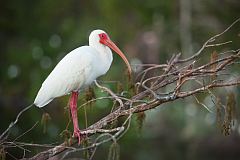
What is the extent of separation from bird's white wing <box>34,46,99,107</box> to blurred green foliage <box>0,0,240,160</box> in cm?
866

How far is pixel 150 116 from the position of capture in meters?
20.0

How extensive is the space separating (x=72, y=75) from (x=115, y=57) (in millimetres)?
12298

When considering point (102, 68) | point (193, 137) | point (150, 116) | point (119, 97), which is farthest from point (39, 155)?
point (150, 116)

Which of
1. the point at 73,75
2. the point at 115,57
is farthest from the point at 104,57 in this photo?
the point at 115,57

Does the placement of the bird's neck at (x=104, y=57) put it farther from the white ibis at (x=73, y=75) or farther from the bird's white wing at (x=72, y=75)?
the bird's white wing at (x=72, y=75)

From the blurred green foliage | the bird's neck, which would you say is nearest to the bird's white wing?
the bird's neck

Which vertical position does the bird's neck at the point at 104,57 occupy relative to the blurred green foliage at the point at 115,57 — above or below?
below

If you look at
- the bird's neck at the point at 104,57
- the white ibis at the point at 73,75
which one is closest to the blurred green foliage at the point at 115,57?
the bird's neck at the point at 104,57

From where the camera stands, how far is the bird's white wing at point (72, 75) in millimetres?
7945

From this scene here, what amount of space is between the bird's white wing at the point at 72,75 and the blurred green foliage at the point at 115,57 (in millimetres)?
8663

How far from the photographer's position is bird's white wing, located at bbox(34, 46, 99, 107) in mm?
7945

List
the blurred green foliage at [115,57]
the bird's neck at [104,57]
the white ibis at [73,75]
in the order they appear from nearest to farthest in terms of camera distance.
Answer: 1. the white ibis at [73,75]
2. the bird's neck at [104,57]
3. the blurred green foliage at [115,57]

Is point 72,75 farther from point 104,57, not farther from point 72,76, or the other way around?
point 104,57

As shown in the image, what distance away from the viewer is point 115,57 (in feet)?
66.6
